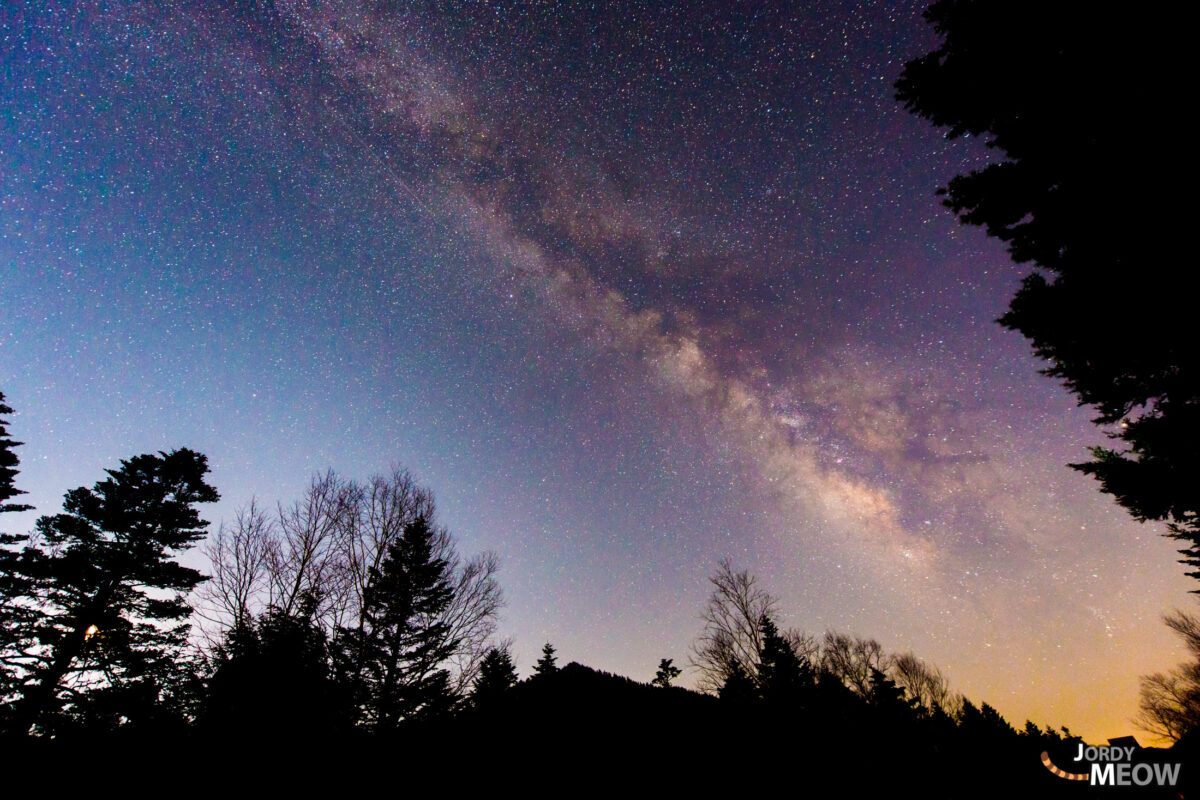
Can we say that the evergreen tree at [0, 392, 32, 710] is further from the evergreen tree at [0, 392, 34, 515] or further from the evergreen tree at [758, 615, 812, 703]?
the evergreen tree at [758, 615, 812, 703]

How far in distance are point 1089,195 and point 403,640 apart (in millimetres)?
22806

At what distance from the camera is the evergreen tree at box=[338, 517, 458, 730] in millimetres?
14719

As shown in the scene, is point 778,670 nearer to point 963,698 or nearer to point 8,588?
point 963,698

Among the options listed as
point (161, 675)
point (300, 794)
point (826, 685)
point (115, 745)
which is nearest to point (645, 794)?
point (300, 794)

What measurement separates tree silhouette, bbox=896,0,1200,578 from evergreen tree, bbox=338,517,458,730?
65.1ft

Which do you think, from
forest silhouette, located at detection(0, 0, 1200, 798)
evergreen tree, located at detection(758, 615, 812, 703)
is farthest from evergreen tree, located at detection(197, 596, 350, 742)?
evergreen tree, located at detection(758, 615, 812, 703)

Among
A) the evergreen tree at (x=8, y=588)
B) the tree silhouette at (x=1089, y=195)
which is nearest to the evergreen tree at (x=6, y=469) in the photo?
the evergreen tree at (x=8, y=588)

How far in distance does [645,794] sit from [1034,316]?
9702 millimetres

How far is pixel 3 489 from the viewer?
16.0 meters

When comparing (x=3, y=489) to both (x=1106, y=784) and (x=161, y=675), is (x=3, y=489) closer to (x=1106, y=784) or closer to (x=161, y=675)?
(x=161, y=675)

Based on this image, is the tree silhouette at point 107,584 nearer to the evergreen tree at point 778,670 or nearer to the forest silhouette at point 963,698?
the forest silhouette at point 963,698

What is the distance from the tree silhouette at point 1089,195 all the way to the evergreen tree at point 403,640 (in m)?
19.8

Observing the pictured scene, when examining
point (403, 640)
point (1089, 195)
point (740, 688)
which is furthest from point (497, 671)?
point (1089, 195)

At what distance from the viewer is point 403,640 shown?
16672mm
